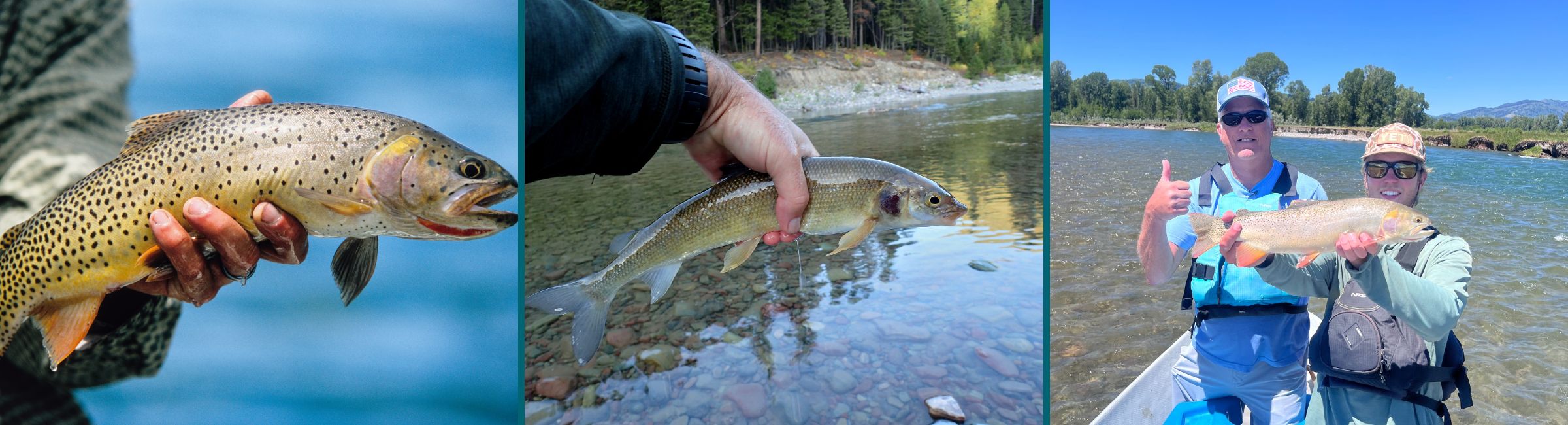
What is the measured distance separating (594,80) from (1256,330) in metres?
1.85

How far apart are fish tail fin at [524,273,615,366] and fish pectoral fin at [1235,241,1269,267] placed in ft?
4.44

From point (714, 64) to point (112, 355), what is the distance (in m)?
1.77

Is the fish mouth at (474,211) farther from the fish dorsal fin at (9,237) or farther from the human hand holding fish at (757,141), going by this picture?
the fish dorsal fin at (9,237)

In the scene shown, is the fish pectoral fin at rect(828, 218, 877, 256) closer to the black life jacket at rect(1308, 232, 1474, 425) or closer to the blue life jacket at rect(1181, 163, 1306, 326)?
the blue life jacket at rect(1181, 163, 1306, 326)

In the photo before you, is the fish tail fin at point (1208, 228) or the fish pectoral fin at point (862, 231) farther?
the fish tail fin at point (1208, 228)

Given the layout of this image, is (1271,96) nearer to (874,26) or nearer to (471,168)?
(874,26)

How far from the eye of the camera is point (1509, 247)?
472 inches

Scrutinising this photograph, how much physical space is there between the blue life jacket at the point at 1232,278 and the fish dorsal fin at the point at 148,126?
2.26 meters

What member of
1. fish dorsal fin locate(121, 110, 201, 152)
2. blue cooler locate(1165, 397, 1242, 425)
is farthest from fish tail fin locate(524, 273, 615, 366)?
blue cooler locate(1165, 397, 1242, 425)

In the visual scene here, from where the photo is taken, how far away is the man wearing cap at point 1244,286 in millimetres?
1942

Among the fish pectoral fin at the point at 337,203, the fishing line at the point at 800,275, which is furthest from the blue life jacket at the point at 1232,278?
the fishing line at the point at 800,275

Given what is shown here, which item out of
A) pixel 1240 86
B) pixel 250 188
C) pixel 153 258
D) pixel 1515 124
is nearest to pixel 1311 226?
pixel 1240 86

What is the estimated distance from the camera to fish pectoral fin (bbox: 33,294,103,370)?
1.11 meters

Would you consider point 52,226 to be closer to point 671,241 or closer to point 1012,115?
point 671,241
